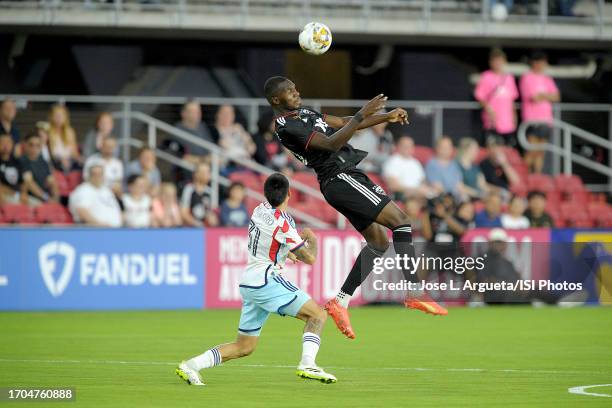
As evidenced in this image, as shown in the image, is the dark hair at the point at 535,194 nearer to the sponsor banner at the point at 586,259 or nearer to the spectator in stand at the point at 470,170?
the sponsor banner at the point at 586,259

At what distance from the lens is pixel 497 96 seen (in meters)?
24.4

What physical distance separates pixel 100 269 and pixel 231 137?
420 centimetres

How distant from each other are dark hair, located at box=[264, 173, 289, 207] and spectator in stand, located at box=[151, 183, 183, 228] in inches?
410

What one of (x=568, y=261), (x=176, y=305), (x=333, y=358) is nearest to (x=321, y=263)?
(x=176, y=305)

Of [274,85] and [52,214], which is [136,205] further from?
[274,85]

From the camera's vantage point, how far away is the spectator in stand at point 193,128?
22172 mm

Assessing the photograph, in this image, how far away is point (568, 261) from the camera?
2041 cm

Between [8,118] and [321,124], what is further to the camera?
[8,118]

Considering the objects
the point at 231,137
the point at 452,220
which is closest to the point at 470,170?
the point at 452,220

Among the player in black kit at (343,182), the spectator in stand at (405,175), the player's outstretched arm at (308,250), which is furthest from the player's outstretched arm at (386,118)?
the spectator in stand at (405,175)

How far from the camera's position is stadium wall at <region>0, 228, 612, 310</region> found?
19.3 meters

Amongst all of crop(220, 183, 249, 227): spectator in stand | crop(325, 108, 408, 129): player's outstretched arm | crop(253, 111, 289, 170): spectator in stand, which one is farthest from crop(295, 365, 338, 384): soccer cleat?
crop(253, 111, 289, 170): spectator in stand

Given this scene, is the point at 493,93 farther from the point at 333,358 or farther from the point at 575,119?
the point at 333,358

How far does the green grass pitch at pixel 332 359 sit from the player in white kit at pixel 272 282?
0.83 feet
